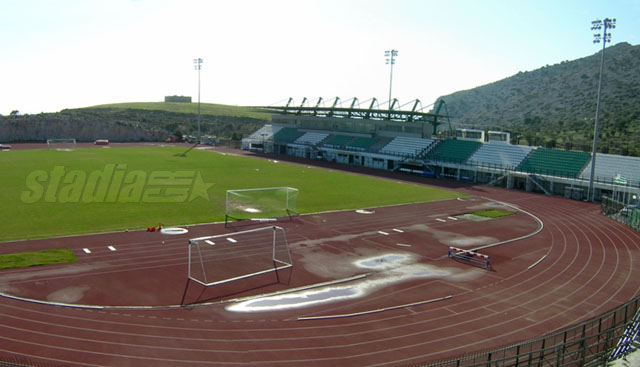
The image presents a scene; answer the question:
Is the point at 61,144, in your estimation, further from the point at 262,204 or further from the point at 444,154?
the point at 444,154

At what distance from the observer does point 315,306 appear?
19.7 m

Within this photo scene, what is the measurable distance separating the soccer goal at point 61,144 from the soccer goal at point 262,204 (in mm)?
56257

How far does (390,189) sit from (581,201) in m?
18.4

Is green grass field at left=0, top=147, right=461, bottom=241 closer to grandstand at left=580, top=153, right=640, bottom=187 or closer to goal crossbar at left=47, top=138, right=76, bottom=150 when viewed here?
goal crossbar at left=47, top=138, right=76, bottom=150

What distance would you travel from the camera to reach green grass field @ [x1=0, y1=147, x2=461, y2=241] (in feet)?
106

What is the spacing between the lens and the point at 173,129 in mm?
123312

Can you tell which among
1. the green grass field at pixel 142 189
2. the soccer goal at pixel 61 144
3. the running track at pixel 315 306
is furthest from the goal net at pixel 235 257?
the soccer goal at pixel 61 144

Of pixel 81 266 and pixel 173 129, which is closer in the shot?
pixel 81 266

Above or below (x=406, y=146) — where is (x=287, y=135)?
above

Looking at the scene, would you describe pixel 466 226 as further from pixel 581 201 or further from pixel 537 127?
pixel 537 127

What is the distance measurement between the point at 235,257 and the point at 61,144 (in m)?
76.5

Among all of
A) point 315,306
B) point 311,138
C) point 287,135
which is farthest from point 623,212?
point 287,135

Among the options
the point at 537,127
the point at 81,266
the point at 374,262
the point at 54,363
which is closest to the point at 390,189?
the point at 374,262

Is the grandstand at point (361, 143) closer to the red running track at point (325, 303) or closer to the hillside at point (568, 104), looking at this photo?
the hillside at point (568, 104)
